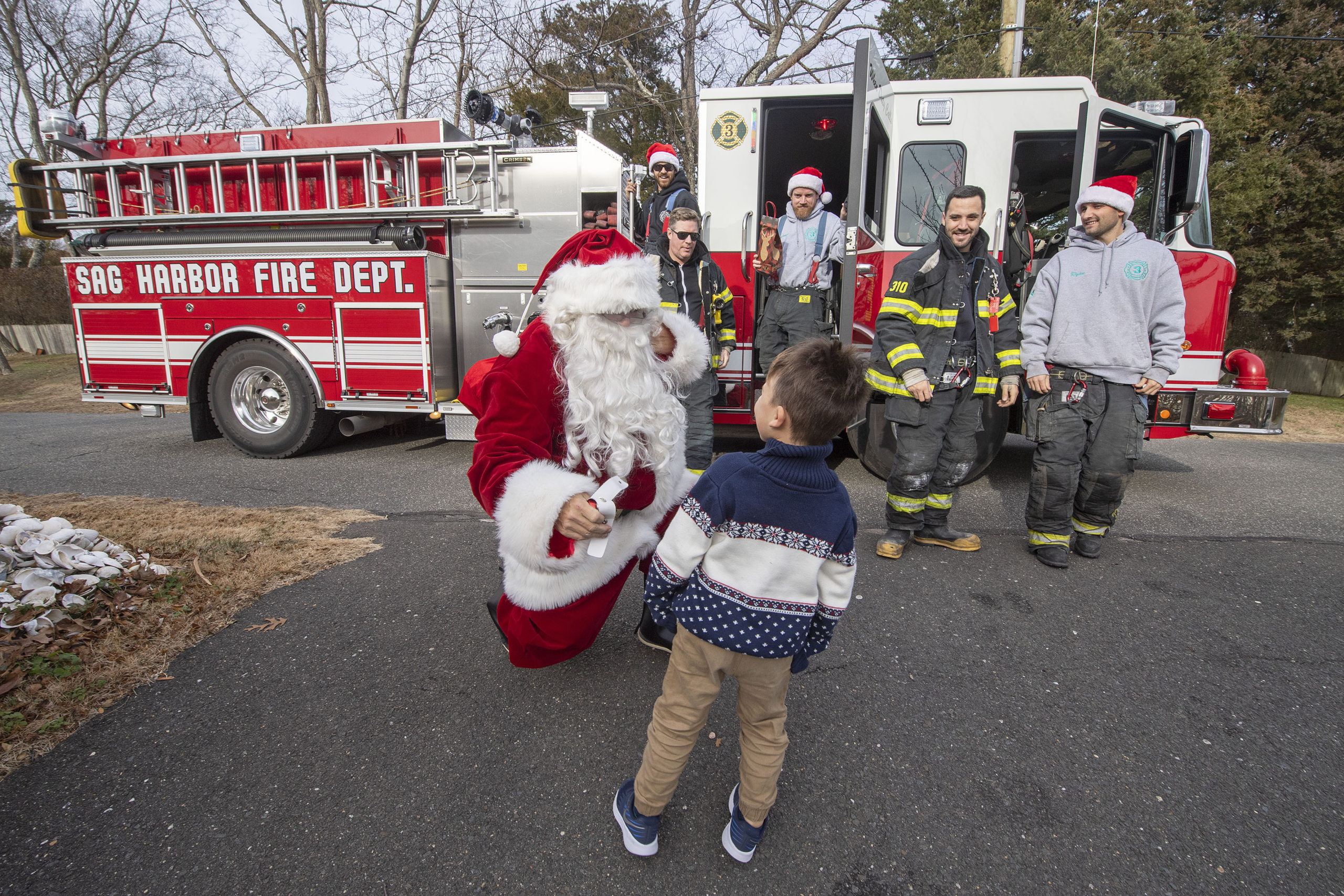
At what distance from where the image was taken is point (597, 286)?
2129 mm

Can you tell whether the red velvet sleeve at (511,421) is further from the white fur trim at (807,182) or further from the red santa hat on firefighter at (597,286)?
the white fur trim at (807,182)

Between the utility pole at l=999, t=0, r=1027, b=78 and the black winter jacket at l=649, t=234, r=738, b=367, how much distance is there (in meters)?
9.31

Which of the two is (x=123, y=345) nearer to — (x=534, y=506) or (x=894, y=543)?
(x=534, y=506)

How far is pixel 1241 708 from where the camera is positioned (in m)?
2.32

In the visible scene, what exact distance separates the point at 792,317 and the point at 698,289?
Result: 0.78 meters

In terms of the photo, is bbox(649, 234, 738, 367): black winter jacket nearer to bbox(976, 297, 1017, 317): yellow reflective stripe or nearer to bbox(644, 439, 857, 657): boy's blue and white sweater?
bbox(976, 297, 1017, 317): yellow reflective stripe

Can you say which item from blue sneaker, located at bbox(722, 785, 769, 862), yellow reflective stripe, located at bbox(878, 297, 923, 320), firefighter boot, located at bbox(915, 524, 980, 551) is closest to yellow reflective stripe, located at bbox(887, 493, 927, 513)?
firefighter boot, located at bbox(915, 524, 980, 551)

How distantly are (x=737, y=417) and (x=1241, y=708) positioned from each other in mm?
3570

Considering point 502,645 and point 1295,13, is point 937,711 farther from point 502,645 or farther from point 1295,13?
point 1295,13

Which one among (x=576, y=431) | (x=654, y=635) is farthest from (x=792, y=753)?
(x=576, y=431)

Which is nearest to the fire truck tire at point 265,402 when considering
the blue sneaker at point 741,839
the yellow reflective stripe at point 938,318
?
the yellow reflective stripe at point 938,318

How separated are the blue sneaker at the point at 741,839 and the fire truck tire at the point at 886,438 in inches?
129

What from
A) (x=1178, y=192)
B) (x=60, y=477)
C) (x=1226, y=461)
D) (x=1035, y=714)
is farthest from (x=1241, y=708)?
(x=60, y=477)

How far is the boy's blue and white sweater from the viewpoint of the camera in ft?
5.03
